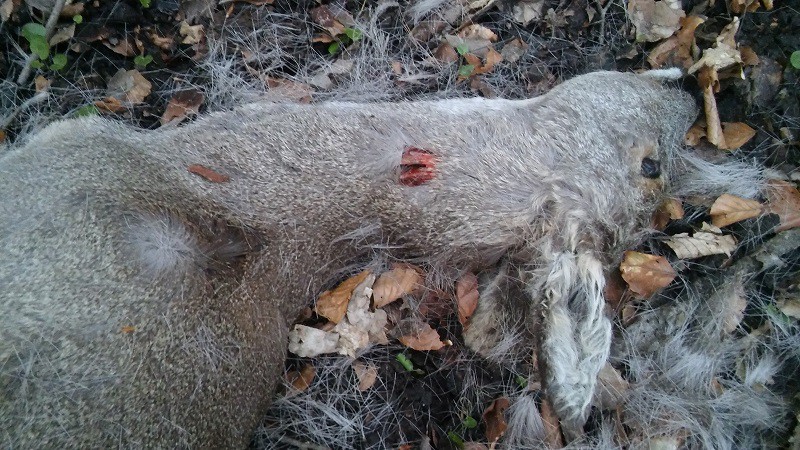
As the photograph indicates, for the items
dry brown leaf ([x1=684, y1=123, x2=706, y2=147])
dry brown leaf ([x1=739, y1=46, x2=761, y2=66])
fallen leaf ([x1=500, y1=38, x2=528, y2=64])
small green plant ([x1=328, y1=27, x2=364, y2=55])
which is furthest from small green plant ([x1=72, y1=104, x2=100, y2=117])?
dry brown leaf ([x1=739, y1=46, x2=761, y2=66])

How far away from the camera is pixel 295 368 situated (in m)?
3.19

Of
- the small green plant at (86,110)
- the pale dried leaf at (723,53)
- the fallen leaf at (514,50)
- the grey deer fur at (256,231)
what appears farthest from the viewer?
the fallen leaf at (514,50)

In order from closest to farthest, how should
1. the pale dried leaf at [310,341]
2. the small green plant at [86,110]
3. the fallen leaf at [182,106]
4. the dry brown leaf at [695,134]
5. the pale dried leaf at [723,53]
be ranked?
the pale dried leaf at [310,341]
the small green plant at [86,110]
the fallen leaf at [182,106]
the pale dried leaf at [723,53]
the dry brown leaf at [695,134]

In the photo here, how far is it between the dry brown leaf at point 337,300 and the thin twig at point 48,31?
Answer: 196cm

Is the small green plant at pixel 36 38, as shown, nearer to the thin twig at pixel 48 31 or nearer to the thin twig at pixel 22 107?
the thin twig at pixel 48 31

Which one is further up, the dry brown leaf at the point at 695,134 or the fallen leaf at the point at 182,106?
the dry brown leaf at the point at 695,134

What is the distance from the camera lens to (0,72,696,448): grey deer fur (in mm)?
2367

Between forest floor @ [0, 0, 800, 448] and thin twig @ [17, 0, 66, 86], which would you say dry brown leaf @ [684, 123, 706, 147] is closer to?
forest floor @ [0, 0, 800, 448]

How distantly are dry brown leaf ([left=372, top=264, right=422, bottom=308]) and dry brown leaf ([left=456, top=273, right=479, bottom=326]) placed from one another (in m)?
0.22

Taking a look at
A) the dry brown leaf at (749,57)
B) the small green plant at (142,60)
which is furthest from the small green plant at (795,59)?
the small green plant at (142,60)

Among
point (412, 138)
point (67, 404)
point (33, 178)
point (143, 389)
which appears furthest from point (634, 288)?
point (33, 178)

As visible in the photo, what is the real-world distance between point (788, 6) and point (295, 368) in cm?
337

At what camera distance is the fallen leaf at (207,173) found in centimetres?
290

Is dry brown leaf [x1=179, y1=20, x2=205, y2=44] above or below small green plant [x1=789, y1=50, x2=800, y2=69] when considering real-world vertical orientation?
below
